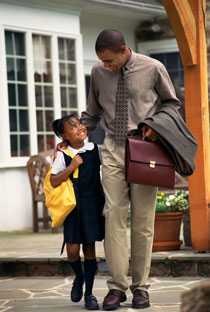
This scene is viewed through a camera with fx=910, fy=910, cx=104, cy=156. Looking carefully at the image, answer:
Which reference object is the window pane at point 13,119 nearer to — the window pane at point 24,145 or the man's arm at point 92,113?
the window pane at point 24,145

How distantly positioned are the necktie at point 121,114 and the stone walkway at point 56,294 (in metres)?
1.11

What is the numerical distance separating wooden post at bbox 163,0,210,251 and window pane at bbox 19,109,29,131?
4147 mm

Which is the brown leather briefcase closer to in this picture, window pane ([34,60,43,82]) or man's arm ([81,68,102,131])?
man's arm ([81,68,102,131])

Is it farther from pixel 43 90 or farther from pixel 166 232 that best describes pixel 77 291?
pixel 43 90

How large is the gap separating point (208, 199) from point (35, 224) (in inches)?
148

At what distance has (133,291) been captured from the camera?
6195 mm

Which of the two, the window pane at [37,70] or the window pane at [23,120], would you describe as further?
the window pane at [37,70]

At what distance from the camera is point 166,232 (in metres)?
8.23

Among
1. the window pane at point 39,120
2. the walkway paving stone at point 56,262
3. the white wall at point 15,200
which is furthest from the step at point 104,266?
the window pane at point 39,120

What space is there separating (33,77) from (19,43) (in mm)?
477

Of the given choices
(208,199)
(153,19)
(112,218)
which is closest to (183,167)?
(112,218)

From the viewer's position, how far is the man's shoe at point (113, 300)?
6066 mm

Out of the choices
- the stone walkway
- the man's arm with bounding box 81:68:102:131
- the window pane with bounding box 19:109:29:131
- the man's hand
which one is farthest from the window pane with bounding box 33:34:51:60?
the man's hand

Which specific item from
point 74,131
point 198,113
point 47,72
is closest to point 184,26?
point 198,113
